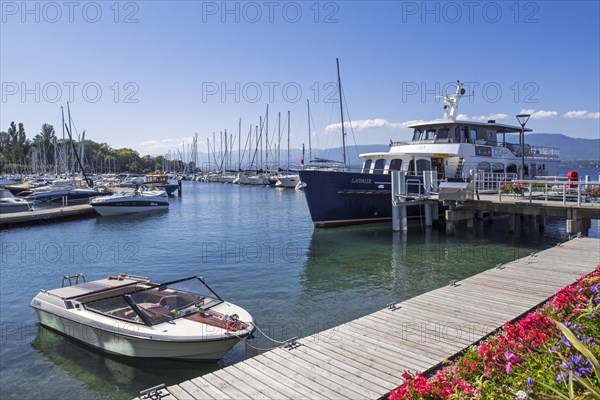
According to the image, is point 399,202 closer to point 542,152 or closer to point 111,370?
point 111,370

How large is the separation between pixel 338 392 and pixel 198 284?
197 inches

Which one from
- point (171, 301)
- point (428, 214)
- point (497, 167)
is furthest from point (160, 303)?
point (497, 167)

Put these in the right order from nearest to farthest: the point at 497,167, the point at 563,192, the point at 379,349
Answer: the point at 379,349 < the point at 563,192 < the point at 497,167

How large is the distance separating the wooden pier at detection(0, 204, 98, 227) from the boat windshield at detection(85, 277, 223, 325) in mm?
25889

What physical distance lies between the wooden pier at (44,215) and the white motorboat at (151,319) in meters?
24.2

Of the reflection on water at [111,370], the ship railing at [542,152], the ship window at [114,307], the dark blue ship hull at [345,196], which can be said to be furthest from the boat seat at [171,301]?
the ship railing at [542,152]

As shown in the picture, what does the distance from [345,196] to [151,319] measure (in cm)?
1693

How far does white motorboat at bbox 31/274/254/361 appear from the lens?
7.88m

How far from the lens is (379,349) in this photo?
667cm

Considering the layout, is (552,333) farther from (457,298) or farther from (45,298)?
(45,298)

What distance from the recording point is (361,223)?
24781 mm

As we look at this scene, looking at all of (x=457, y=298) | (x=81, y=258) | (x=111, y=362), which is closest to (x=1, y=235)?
(x=81, y=258)

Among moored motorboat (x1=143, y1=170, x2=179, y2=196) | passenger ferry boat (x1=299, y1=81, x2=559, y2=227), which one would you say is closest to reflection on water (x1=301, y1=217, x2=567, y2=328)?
passenger ferry boat (x1=299, y1=81, x2=559, y2=227)

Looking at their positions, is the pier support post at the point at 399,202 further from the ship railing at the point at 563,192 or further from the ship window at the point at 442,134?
the ship window at the point at 442,134
